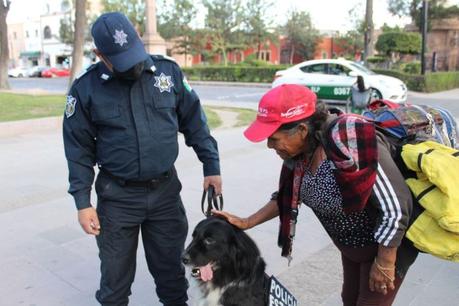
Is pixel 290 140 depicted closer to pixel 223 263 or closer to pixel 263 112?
pixel 263 112

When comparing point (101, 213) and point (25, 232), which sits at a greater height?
point (101, 213)

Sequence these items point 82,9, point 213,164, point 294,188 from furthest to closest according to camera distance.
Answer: point 82,9, point 213,164, point 294,188

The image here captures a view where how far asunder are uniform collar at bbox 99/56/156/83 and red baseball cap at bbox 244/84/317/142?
2.71 ft

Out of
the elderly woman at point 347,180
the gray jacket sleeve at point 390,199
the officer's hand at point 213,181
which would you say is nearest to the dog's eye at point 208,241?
the elderly woman at point 347,180

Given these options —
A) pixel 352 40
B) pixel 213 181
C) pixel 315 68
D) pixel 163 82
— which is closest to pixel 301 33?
pixel 352 40

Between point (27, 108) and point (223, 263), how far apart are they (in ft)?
39.1

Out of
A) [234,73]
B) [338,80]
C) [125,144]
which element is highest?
[234,73]

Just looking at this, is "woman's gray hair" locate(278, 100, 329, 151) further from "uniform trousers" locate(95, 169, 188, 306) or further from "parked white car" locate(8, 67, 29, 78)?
"parked white car" locate(8, 67, 29, 78)

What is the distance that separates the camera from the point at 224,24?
151ft

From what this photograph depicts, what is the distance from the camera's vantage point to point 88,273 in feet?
12.1

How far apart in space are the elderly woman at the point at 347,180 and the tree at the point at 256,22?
46260 millimetres

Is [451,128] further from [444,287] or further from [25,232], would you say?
[25,232]

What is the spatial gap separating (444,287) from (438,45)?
34.5 meters

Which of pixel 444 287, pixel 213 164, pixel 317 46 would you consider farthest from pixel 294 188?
pixel 317 46
